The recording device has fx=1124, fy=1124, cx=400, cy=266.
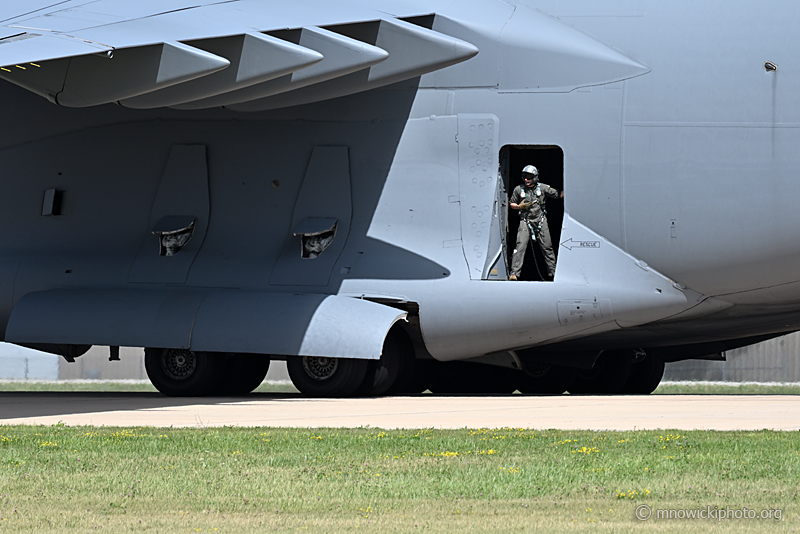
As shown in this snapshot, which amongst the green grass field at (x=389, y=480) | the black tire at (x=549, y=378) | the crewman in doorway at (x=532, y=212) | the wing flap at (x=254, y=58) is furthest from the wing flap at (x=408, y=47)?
the black tire at (x=549, y=378)

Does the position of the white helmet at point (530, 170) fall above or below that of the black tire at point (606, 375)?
above

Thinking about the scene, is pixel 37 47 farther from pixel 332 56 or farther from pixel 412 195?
pixel 412 195

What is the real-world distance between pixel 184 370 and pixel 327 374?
90.7 inches

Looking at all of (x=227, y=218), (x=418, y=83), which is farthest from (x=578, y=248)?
(x=227, y=218)

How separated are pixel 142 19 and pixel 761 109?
339 inches

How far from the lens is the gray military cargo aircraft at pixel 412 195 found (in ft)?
52.5

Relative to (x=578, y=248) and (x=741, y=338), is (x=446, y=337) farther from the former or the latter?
(x=741, y=338)

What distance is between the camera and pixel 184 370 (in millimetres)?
17453

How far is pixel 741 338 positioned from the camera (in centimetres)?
2055

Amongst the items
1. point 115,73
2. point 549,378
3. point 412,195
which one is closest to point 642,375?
point 549,378

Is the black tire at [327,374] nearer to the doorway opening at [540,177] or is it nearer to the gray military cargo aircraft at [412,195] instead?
the gray military cargo aircraft at [412,195]

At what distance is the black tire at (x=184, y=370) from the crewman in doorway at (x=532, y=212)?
485 cm

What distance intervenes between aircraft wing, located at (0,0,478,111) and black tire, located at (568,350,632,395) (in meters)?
7.92

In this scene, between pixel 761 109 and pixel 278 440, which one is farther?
pixel 761 109
